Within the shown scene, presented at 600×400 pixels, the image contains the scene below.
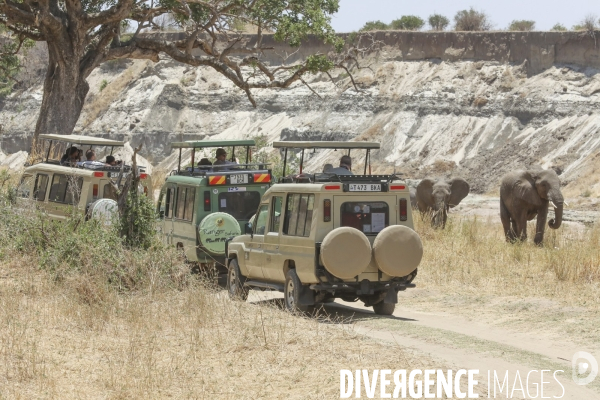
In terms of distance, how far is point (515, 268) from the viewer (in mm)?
17453

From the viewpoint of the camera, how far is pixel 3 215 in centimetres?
→ 1689

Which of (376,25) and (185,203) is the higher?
(376,25)

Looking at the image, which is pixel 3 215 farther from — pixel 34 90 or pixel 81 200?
pixel 34 90

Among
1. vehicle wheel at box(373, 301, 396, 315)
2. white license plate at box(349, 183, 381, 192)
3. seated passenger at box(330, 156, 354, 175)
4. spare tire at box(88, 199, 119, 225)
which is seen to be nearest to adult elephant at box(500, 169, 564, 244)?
seated passenger at box(330, 156, 354, 175)

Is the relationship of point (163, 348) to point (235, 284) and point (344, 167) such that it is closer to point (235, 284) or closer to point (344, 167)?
point (235, 284)

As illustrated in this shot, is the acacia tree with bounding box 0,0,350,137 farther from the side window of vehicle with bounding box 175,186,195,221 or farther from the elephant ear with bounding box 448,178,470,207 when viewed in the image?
the side window of vehicle with bounding box 175,186,195,221

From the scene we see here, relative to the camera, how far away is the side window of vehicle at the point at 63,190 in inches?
725

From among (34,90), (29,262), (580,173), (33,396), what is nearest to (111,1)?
(29,262)

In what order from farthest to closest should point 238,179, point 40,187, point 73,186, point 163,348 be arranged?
point 40,187
point 73,186
point 238,179
point 163,348

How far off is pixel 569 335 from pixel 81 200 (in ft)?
33.0

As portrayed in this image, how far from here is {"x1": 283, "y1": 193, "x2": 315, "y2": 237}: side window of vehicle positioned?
12812 mm

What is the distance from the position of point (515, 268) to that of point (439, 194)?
34.8 ft

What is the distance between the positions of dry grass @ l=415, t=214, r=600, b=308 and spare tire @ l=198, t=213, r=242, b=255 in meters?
3.59

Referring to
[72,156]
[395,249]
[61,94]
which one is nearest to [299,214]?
[395,249]
